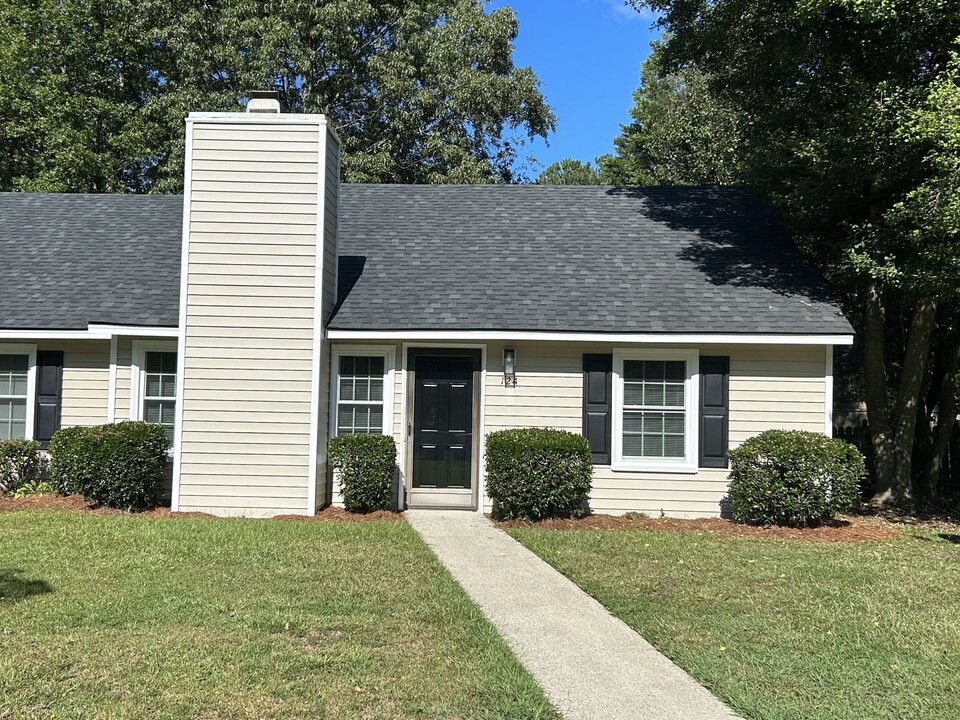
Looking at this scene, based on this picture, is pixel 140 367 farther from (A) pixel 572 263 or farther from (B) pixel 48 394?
(A) pixel 572 263

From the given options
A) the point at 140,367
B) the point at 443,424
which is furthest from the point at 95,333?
the point at 443,424

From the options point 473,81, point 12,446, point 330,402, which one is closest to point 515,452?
point 330,402

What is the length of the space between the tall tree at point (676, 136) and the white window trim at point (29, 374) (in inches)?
428

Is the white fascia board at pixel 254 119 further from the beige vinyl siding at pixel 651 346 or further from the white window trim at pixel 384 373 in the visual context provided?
the beige vinyl siding at pixel 651 346

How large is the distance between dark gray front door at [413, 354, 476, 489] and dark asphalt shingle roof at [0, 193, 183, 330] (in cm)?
347

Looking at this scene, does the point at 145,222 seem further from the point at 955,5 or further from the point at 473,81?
the point at 955,5

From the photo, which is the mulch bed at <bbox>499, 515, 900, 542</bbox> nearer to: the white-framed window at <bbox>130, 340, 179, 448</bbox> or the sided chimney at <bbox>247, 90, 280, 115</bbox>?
the white-framed window at <bbox>130, 340, 179, 448</bbox>

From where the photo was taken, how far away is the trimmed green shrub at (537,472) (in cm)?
948

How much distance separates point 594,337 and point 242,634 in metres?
6.21

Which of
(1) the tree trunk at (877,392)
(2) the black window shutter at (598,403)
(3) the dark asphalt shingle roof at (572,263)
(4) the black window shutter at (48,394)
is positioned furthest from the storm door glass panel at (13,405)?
(1) the tree trunk at (877,392)

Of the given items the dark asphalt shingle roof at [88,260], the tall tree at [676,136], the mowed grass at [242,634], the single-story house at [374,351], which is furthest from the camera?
the tall tree at [676,136]

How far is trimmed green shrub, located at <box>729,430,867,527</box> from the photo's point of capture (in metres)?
9.20

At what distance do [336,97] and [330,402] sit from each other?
1463 cm

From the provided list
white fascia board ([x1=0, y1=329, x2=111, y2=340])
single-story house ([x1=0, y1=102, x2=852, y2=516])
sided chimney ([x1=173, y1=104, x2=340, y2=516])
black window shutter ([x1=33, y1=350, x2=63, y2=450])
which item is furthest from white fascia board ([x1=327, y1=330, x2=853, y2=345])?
black window shutter ([x1=33, y1=350, x2=63, y2=450])
